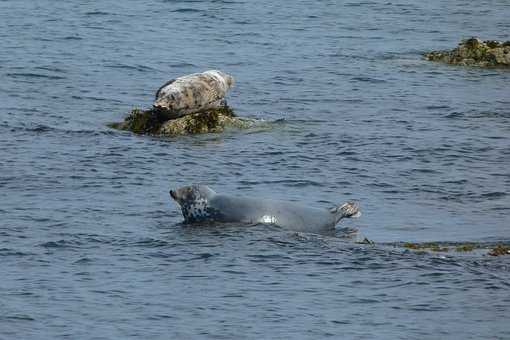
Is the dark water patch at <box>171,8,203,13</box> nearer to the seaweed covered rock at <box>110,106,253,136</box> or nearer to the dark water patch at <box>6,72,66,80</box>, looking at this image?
the dark water patch at <box>6,72,66,80</box>

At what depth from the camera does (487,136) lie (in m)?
23.1

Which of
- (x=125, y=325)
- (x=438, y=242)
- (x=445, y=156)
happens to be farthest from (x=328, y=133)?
(x=125, y=325)

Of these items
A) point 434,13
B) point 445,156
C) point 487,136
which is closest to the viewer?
point 445,156

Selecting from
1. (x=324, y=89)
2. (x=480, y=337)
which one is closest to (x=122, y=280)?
(x=480, y=337)

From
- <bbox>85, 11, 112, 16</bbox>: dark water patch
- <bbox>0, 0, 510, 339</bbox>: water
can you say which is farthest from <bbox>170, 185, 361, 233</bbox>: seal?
<bbox>85, 11, 112, 16</bbox>: dark water patch

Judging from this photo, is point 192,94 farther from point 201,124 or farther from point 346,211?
point 346,211

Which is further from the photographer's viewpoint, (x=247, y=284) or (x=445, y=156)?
(x=445, y=156)

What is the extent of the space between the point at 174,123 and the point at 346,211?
21.6 feet

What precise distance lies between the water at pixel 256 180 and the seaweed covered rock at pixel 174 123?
392mm

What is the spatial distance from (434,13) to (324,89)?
12786 millimetres

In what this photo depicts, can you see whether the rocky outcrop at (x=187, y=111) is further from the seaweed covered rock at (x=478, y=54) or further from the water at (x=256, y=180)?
the seaweed covered rock at (x=478, y=54)

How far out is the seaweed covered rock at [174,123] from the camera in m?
22.5

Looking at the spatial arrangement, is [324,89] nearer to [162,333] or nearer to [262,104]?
[262,104]

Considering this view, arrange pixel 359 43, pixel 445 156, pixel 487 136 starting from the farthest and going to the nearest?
pixel 359 43
pixel 487 136
pixel 445 156
